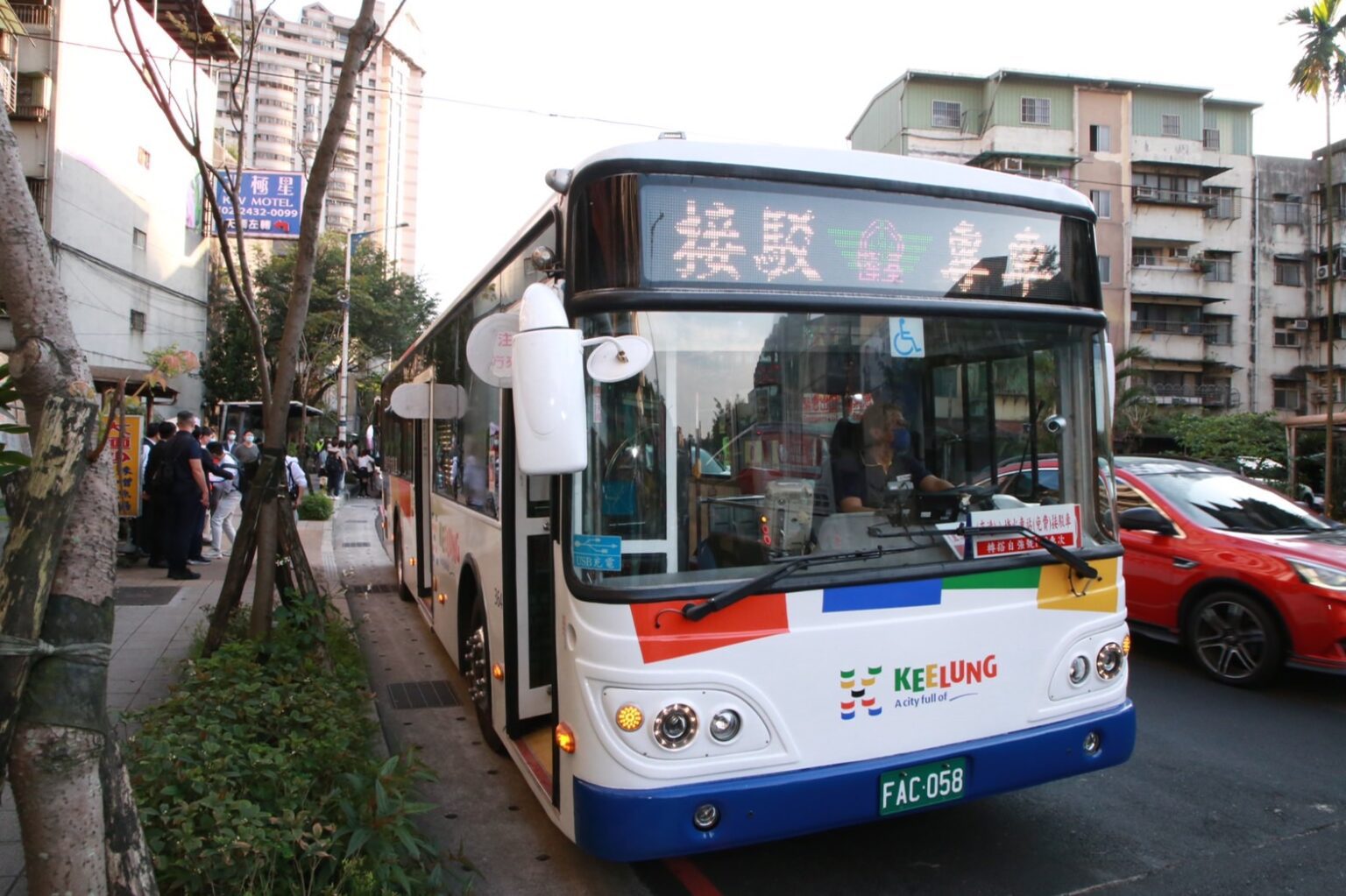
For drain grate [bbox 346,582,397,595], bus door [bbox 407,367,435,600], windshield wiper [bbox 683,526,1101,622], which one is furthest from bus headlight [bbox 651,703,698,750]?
drain grate [bbox 346,582,397,595]

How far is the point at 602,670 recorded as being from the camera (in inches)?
130

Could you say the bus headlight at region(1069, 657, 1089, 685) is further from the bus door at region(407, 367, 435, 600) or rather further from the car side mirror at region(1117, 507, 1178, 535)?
the bus door at region(407, 367, 435, 600)

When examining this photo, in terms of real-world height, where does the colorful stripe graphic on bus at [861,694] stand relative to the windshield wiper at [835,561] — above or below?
below

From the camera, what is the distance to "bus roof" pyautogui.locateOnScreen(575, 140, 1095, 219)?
3.47m

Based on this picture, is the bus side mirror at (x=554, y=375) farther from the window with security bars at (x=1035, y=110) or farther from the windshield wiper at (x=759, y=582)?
the window with security bars at (x=1035, y=110)

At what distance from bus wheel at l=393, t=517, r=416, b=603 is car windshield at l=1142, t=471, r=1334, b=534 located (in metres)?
7.35

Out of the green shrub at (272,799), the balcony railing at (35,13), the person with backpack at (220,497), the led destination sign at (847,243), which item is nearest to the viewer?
the green shrub at (272,799)

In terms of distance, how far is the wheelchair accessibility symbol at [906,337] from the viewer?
3.70 m

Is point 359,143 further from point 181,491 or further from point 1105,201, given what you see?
point 181,491

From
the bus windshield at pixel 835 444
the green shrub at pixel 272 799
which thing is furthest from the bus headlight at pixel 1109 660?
the green shrub at pixel 272 799

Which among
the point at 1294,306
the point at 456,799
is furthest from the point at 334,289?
the point at 1294,306

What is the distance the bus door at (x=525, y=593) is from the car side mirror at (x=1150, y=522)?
4.84 meters

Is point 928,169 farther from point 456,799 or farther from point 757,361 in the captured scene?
point 456,799

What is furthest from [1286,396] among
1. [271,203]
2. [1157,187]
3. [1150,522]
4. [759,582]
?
[759,582]
